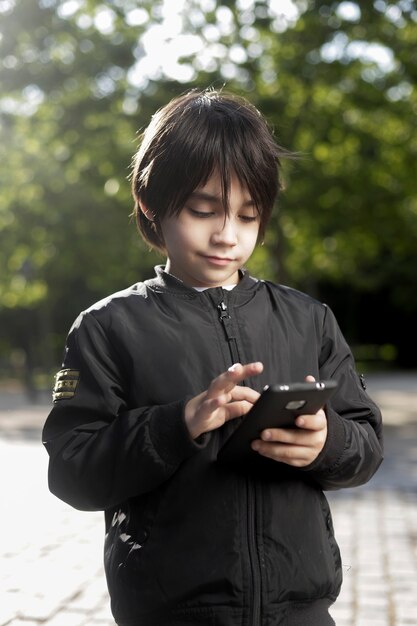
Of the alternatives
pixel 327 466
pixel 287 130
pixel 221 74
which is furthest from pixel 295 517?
pixel 287 130

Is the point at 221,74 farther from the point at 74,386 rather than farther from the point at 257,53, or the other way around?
the point at 74,386

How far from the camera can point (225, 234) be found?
211 centimetres

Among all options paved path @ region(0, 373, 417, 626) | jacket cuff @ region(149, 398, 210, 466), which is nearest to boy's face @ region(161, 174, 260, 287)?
jacket cuff @ region(149, 398, 210, 466)

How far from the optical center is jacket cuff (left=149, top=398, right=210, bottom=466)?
6.33ft

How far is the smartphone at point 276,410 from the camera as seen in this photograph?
5.83 ft

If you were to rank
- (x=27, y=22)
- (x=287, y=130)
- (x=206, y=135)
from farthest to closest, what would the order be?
(x=287, y=130) < (x=27, y=22) < (x=206, y=135)

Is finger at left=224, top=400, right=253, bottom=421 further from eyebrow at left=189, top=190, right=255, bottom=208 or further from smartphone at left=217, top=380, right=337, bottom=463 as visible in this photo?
eyebrow at left=189, top=190, right=255, bottom=208

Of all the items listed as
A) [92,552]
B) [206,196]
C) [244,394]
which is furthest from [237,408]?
[92,552]

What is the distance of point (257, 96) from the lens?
42.2 ft

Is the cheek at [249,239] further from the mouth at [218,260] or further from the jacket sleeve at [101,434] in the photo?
the jacket sleeve at [101,434]

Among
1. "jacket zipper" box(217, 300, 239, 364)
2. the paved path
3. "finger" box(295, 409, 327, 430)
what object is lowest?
the paved path

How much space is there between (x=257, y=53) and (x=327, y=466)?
12.4 m

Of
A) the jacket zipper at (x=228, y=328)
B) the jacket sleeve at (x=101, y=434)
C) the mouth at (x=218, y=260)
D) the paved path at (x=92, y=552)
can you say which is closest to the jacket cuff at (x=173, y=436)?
the jacket sleeve at (x=101, y=434)

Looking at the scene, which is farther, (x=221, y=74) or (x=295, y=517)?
(x=221, y=74)
